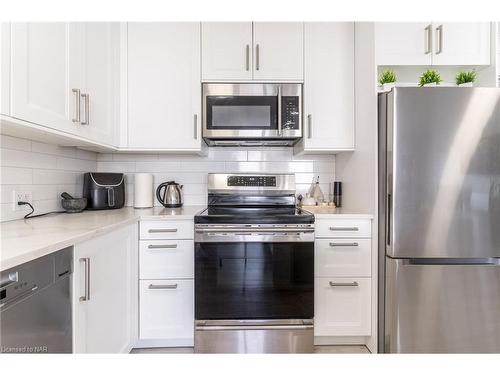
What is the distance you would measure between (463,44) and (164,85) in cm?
191

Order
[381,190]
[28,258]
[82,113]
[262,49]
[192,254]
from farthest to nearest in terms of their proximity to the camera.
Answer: [262,49] → [192,254] → [381,190] → [82,113] → [28,258]

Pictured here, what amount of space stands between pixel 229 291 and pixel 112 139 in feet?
4.03

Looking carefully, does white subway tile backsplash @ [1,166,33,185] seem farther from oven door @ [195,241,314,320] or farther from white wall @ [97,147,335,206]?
oven door @ [195,241,314,320]

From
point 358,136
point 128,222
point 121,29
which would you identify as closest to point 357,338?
point 358,136

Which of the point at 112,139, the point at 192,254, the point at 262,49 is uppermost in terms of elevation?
the point at 262,49

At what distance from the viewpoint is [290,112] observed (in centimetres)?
214

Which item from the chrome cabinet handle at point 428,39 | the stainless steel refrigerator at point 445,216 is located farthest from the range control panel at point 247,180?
the chrome cabinet handle at point 428,39

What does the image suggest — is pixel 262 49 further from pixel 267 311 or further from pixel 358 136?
pixel 267 311

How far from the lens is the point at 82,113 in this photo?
1.61 meters

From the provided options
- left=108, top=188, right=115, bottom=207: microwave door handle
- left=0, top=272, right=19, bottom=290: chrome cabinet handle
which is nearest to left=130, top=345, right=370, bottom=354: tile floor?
left=108, top=188, right=115, bottom=207: microwave door handle

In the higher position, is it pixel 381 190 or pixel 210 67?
pixel 210 67

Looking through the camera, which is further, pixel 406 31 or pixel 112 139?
pixel 112 139

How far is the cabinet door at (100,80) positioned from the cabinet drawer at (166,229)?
59 cm

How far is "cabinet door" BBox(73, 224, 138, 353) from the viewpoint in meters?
1.19
